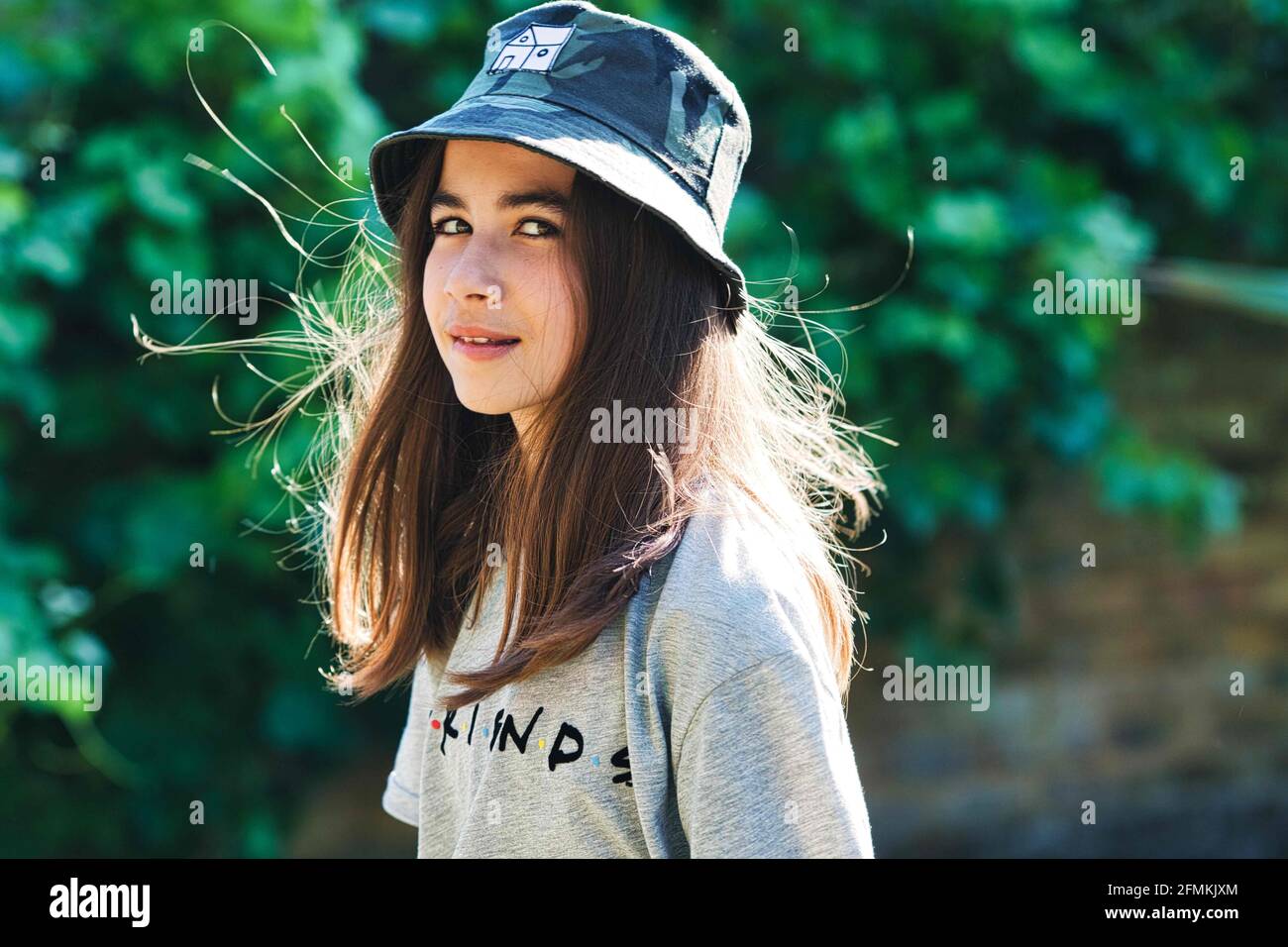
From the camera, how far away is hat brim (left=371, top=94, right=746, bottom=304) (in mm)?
1447

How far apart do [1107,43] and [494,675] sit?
3065 mm

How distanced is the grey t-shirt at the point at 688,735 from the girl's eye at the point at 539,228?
37 centimetres

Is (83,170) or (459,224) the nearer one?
(459,224)

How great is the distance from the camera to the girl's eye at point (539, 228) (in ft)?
5.02

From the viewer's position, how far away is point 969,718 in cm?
423

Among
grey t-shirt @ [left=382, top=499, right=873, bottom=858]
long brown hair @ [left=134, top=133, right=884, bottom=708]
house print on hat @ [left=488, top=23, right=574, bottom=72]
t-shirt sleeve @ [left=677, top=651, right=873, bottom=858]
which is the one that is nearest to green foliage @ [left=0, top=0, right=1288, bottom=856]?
long brown hair @ [left=134, top=133, right=884, bottom=708]

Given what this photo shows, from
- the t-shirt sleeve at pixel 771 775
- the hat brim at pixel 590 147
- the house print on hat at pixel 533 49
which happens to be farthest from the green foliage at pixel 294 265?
the t-shirt sleeve at pixel 771 775

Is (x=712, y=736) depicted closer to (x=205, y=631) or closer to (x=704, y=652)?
(x=704, y=652)

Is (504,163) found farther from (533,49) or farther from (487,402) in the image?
(487,402)

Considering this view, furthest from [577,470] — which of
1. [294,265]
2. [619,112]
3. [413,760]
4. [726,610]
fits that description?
[294,265]

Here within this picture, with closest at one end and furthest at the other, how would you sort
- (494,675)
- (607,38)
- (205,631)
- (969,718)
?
(494,675), (607,38), (205,631), (969,718)

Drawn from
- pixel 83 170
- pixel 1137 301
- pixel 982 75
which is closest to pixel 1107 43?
pixel 982 75

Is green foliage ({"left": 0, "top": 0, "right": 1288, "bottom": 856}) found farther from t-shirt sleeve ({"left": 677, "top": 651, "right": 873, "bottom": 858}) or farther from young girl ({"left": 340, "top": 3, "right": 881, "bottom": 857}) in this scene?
t-shirt sleeve ({"left": 677, "top": 651, "right": 873, "bottom": 858})

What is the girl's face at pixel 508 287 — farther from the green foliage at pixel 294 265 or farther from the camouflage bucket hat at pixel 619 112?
the green foliage at pixel 294 265
